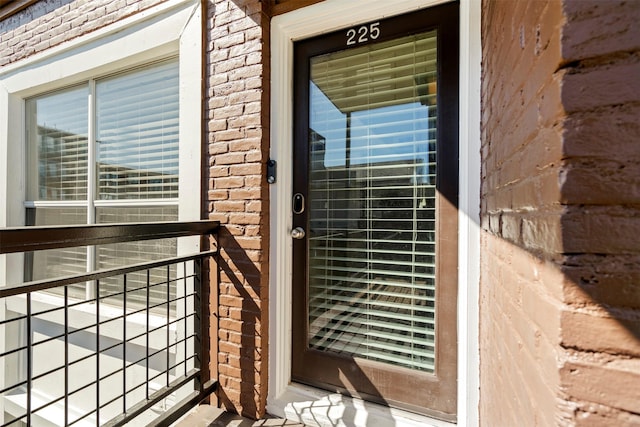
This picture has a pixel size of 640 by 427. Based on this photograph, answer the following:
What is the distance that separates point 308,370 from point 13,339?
318 cm

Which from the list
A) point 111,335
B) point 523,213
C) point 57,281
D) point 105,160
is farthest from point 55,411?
point 523,213

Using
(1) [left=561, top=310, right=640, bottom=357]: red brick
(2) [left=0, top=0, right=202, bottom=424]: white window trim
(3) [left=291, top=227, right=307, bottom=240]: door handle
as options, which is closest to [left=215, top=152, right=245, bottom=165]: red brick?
(2) [left=0, top=0, right=202, bottom=424]: white window trim

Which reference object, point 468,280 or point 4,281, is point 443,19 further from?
point 4,281

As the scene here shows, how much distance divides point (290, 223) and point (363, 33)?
109 cm

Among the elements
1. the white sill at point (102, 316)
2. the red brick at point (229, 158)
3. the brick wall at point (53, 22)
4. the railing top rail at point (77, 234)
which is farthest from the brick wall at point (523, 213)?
the brick wall at point (53, 22)

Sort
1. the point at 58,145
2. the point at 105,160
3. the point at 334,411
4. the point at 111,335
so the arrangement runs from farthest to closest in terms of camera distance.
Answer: the point at 58,145 < the point at 105,160 < the point at 111,335 < the point at 334,411

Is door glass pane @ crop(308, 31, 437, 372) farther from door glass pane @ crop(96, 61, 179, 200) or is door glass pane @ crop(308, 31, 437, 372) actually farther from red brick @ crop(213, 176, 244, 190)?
door glass pane @ crop(96, 61, 179, 200)

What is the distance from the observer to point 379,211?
161 centimetres

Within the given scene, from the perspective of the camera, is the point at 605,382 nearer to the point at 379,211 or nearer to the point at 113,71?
the point at 379,211

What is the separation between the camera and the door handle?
173 centimetres

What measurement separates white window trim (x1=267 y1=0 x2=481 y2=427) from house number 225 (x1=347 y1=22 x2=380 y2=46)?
4 centimetres

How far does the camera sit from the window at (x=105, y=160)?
2166 mm

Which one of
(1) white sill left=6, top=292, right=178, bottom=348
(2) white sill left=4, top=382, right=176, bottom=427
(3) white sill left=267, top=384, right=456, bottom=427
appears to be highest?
(1) white sill left=6, top=292, right=178, bottom=348

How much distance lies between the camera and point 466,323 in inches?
53.4
